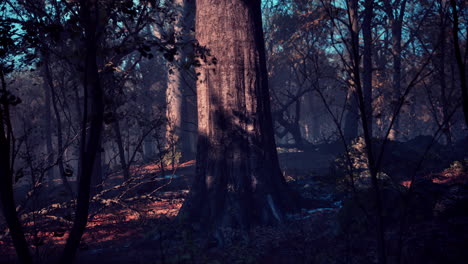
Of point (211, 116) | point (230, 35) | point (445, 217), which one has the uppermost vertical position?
point (230, 35)

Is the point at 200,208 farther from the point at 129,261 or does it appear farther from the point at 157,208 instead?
the point at 157,208

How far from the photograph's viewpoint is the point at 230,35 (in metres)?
7.23

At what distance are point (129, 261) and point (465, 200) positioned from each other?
222 inches

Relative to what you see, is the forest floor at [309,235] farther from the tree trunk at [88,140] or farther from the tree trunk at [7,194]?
the tree trunk at [7,194]

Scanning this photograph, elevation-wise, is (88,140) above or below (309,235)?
above

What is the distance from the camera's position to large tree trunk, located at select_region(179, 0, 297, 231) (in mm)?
7145

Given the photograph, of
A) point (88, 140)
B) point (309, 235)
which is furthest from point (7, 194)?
point (309, 235)

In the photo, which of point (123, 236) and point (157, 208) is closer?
point (123, 236)

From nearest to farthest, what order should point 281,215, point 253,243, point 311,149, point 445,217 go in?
point 445,217, point 253,243, point 281,215, point 311,149

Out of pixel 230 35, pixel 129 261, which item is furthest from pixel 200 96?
pixel 129 261

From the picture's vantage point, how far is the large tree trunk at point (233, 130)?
23.4 ft

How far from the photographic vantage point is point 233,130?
718 centimetres

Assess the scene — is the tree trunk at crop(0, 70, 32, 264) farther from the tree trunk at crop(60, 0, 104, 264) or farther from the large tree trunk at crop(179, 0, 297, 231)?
the large tree trunk at crop(179, 0, 297, 231)

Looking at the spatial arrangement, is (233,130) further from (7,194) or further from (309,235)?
(7,194)
